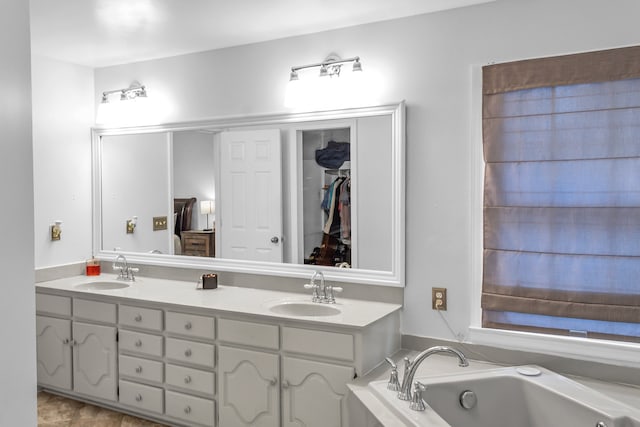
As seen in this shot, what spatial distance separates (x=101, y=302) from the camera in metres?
3.19

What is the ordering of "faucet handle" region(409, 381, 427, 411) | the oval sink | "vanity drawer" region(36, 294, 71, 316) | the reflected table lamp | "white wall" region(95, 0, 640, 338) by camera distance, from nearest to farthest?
"faucet handle" region(409, 381, 427, 411), "white wall" region(95, 0, 640, 338), the oval sink, "vanity drawer" region(36, 294, 71, 316), the reflected table lamp

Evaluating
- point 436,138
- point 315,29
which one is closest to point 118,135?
point 315,29

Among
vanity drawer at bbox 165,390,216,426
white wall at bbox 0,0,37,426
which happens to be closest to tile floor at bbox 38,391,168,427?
vanity drawer at bbox 165,390,216,426

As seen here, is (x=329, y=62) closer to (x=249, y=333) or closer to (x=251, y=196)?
(x=251, y=196)

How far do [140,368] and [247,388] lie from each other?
78cm

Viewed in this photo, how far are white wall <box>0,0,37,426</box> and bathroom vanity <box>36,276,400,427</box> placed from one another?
190 centimetres

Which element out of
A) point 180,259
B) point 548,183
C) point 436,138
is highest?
point 436,138

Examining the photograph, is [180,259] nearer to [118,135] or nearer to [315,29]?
[118,135]

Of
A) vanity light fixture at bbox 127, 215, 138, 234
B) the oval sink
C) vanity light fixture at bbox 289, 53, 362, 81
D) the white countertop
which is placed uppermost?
vanity light fixture at bbox 289, 53, 362, 81

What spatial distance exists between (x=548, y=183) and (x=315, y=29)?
61.6 inches

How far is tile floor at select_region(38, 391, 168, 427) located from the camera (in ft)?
10.1

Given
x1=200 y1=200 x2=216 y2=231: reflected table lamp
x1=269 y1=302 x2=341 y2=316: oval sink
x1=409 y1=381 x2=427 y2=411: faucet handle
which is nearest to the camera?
x1=409 y1=381 x2=427 y2=411: faucet handle

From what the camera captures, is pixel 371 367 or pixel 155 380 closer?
pixel 371 367

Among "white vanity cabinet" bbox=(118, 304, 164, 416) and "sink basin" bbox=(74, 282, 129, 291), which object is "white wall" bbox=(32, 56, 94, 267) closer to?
"sink basin" bbox=(74, 282, 129, 291)
